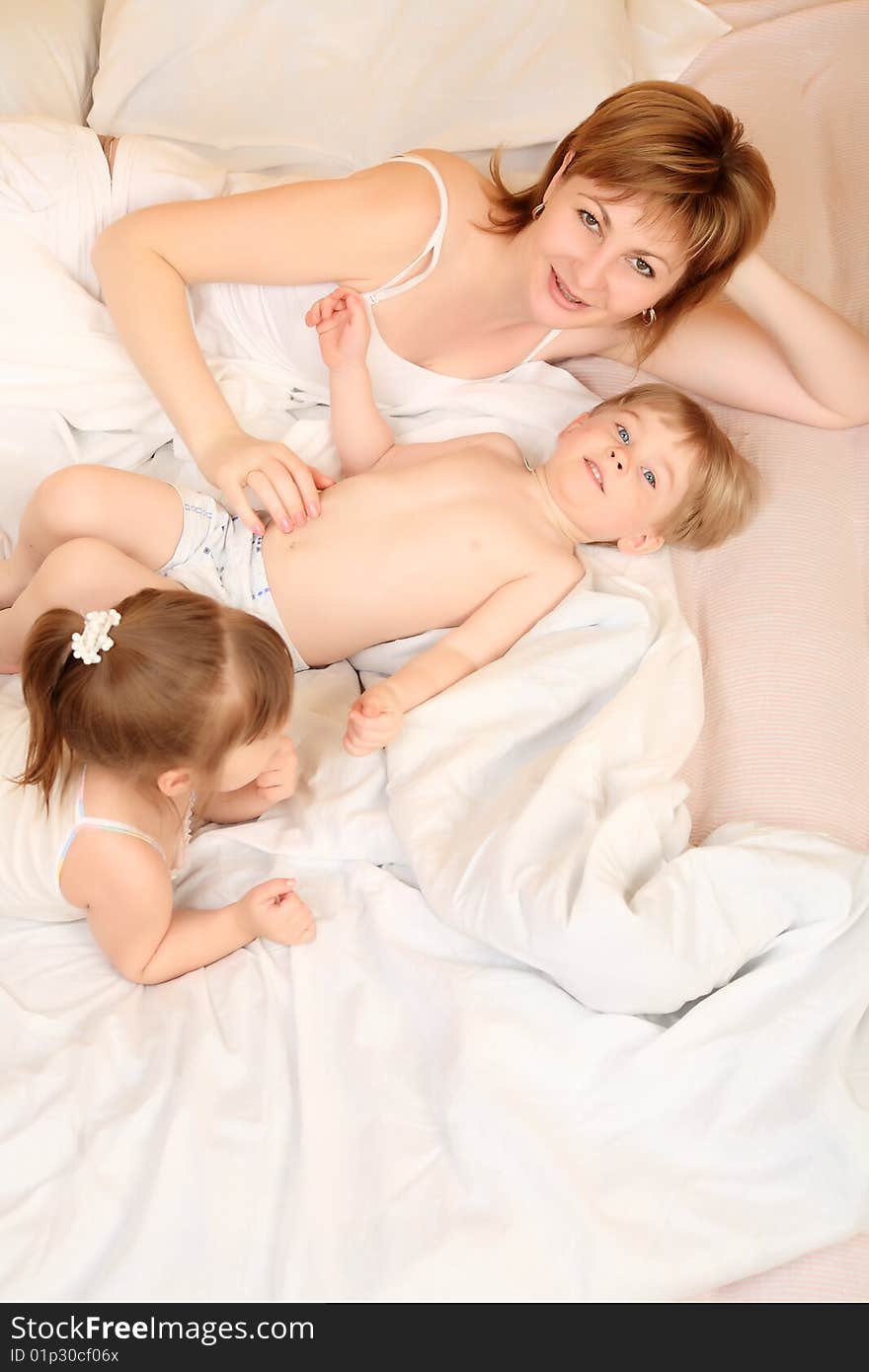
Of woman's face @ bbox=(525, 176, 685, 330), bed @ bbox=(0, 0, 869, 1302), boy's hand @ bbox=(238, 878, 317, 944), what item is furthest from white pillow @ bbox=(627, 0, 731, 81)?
boy's hand @ bbox=(238, 878, 317, 944)

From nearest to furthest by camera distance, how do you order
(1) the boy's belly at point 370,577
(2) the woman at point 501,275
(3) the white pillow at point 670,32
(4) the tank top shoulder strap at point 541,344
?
(2) the woman at point 501,275
(1) the boy's belly at point 370,577
(4) the tank top shoulder strap at point 541,344
(3) the white pillow at point 670,32

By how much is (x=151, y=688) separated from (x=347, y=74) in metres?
1.49

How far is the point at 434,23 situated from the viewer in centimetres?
221

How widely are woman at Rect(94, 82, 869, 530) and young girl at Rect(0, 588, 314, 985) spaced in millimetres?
313

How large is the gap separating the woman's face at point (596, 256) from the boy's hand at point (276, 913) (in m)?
0.89

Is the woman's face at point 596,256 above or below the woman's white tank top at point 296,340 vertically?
above

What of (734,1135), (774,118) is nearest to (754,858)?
(734,1135)

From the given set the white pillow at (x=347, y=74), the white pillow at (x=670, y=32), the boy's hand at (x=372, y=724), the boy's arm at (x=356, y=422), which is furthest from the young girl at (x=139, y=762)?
the white pillow at (x=670, y=32)

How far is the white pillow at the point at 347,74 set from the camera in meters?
2.16

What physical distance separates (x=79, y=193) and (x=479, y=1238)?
5.33 feet

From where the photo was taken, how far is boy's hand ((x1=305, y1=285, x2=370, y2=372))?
5.51 ft

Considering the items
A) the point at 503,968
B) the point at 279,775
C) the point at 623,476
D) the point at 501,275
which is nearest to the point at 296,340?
the point at 501,275

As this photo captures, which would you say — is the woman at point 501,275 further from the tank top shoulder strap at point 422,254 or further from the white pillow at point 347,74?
the white pillow at point 347,74
